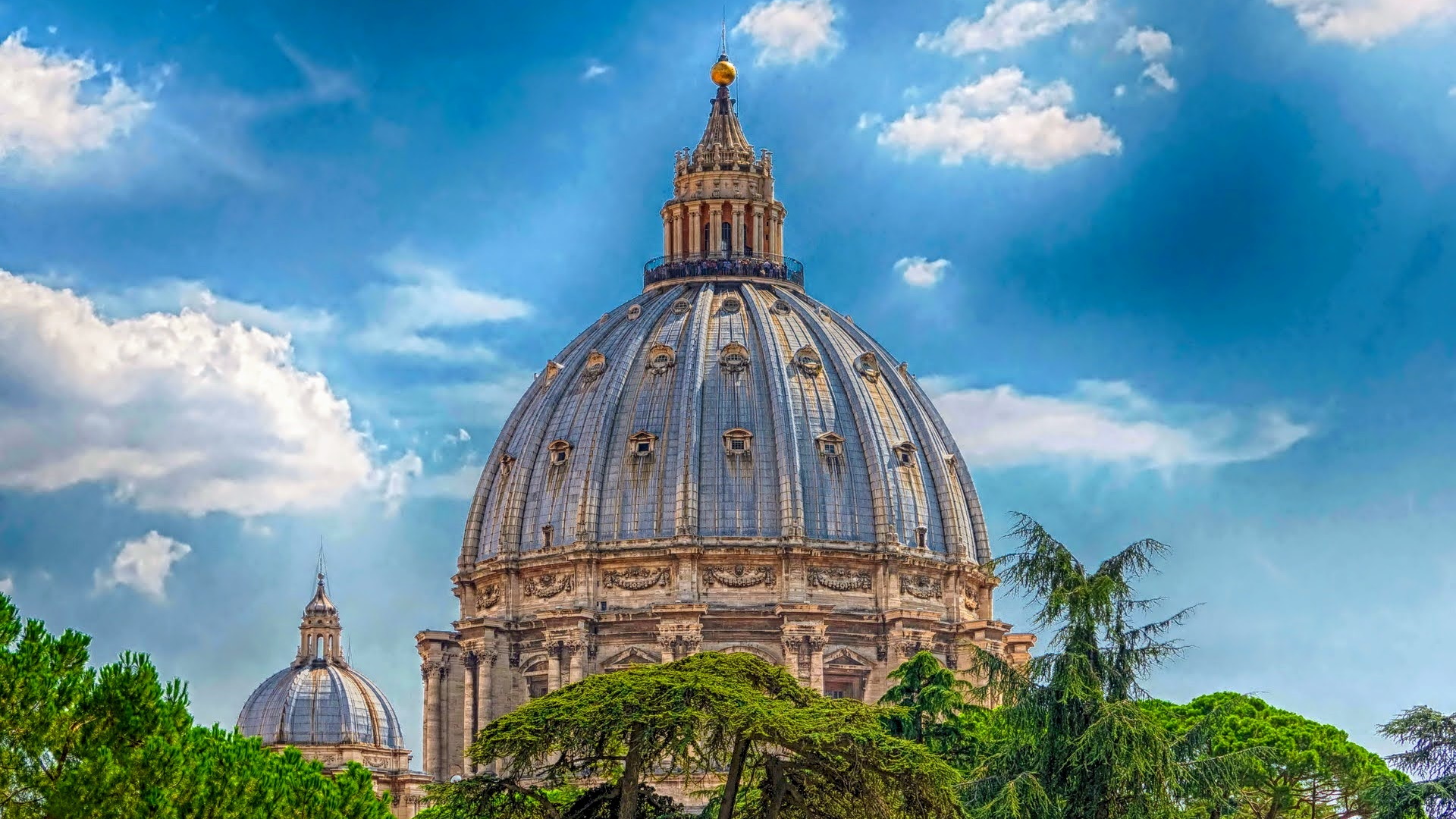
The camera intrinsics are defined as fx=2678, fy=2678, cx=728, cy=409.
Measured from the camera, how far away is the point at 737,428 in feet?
332

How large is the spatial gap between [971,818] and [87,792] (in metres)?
14.9

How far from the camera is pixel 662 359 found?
338 ft

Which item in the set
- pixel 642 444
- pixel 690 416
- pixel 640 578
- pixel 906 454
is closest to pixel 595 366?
pixel 642 444

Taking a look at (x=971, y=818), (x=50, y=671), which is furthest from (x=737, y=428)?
(x=50, y=671)

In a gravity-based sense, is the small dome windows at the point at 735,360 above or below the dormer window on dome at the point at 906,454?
above

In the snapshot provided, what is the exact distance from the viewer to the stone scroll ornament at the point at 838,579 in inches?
3898

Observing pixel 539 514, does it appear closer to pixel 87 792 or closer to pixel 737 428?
pixel 737 428

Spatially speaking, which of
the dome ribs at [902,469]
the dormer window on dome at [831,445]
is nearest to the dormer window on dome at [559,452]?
the dormer window on dome at [831,445]

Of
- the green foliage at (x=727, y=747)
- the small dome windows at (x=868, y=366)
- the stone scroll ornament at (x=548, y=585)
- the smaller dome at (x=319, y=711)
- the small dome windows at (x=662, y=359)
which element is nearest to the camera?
the green foliage at (x=727, y=747)

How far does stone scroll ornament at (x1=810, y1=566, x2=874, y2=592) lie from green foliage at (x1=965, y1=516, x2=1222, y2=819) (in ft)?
176

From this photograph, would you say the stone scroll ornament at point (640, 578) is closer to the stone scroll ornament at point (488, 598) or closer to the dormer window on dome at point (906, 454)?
the stone scroll ornament at point (488, 598)

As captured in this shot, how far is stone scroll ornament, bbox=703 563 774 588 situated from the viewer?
323 ft

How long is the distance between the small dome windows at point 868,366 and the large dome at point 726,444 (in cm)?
7

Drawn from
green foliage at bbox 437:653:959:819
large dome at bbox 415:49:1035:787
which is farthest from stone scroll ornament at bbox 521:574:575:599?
green foliage at bbox 437:653:959:819
